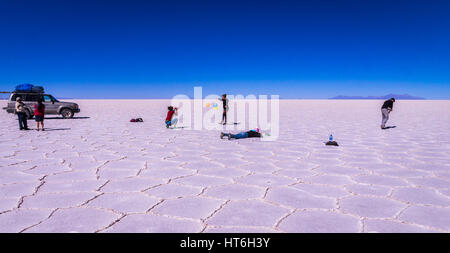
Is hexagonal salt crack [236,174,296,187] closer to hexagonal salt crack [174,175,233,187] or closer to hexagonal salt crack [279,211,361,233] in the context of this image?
hexagonal salt crack [174,175,233,187]

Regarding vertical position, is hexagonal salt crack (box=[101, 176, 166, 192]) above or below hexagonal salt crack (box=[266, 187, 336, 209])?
above

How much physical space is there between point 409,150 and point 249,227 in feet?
18.9

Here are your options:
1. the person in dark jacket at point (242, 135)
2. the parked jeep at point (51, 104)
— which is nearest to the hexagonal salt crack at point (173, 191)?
the person in dark jacket at point (242, 135)

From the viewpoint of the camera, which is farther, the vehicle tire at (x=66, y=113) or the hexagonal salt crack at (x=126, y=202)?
the vehicle tire at (x=66, y=113)

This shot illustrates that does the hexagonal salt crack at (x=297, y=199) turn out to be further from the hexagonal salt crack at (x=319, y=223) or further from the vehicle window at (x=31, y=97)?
the vehicle window at (x=31, y=97)

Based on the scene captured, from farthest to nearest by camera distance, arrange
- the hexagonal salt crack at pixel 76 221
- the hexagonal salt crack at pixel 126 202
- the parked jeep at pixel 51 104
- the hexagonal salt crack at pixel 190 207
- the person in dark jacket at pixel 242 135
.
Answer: the parked jeep at pixel 51 104 < the person in dark jacket at pixel 242 135 < the hexagonal salt crack at pixel 126 202 < the hexagonal salt crack at pixel 190 207 < the hexagonal salt crack at pixel 76 221

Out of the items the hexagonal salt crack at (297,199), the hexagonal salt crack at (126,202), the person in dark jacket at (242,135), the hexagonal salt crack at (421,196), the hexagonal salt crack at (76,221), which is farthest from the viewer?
the person in dark jacket at (242,135)

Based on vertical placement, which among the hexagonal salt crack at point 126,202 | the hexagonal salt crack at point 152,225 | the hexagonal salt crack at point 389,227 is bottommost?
the hexagonal salt crack at point 389,227

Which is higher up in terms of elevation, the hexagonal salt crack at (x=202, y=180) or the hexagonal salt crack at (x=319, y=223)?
the hexagonal salt crack at (x=202, y=180)

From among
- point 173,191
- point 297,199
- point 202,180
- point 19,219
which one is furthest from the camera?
point 202,180

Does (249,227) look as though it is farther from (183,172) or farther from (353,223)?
(183,172)

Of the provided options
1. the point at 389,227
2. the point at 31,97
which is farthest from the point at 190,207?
the point at 31,97

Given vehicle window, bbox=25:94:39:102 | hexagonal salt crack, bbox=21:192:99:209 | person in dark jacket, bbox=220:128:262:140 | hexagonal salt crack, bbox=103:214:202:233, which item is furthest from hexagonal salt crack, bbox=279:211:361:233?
vehicle window, bbox=25:94:39:102

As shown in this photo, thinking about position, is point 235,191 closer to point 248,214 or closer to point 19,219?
point 248,214
